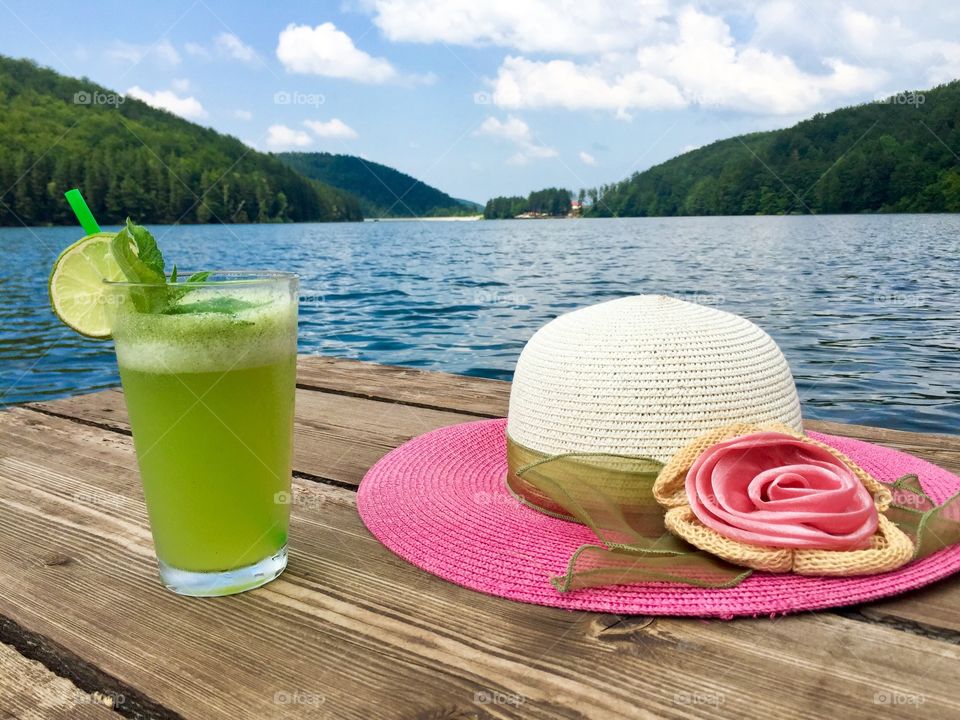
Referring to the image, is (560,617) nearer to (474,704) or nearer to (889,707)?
(474,704)

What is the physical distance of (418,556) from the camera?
1192mm

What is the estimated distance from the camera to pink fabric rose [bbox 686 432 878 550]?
1.14 m

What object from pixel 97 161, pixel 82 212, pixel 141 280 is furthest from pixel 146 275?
pixel 97 161

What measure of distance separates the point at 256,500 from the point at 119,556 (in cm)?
31

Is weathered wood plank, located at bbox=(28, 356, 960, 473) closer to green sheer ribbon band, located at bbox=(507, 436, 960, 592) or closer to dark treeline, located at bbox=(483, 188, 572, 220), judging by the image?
green sheer ribbon band, located at bbox=(507, 436, 960, 592)

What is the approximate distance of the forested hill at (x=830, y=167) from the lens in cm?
3316

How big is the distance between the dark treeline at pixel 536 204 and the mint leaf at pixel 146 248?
3992 centimetres

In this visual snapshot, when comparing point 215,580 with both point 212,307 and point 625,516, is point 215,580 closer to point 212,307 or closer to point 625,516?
point 212,307

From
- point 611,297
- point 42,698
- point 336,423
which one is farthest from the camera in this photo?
point 611,297

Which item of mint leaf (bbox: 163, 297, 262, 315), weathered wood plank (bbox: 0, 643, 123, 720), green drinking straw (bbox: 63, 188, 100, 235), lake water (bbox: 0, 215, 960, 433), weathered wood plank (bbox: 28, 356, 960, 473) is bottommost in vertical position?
lake water (bbox: 0, 215, 960, 433)

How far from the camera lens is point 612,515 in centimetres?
130

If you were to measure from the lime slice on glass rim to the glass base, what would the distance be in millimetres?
418

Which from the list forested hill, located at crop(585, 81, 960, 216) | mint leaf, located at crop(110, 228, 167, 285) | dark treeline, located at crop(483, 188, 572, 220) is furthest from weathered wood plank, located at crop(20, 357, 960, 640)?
dark treeline, located at crop(483, 188, 572, 220)

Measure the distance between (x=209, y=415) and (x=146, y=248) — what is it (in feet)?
0.85
